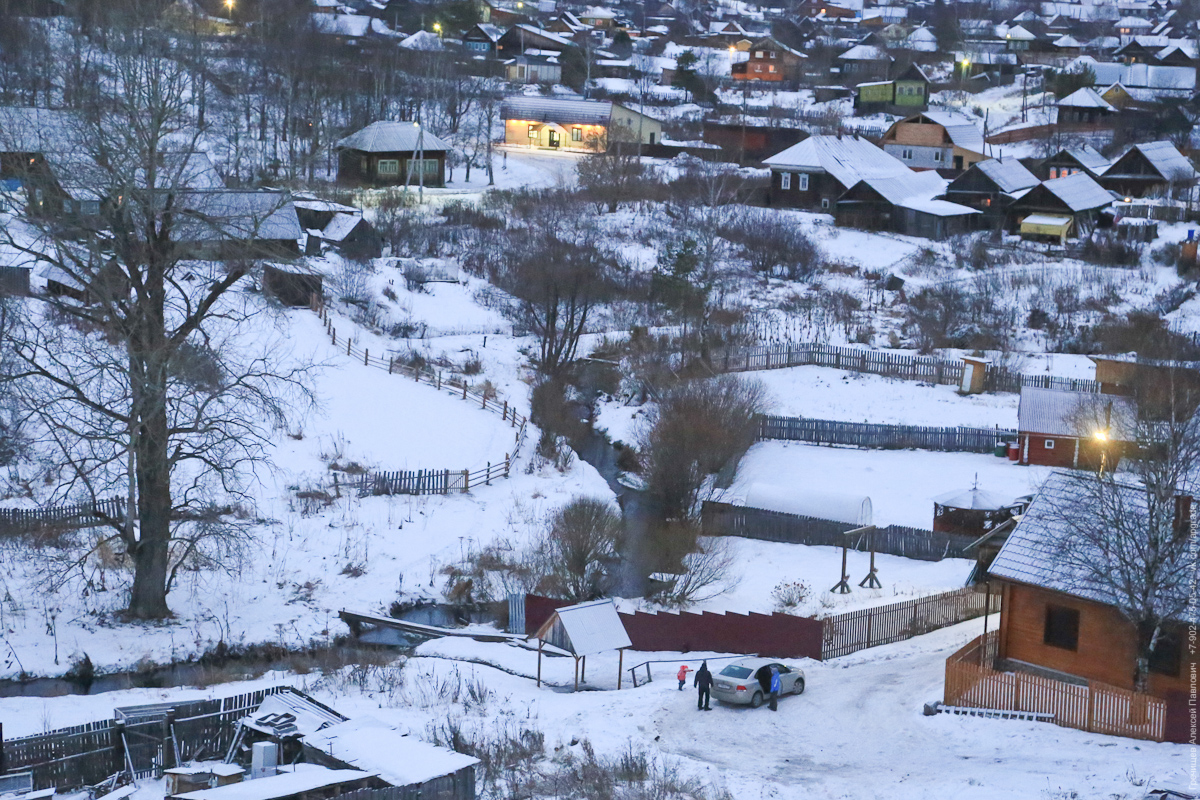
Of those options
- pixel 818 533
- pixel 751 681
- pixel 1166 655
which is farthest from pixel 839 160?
pixel 751 681

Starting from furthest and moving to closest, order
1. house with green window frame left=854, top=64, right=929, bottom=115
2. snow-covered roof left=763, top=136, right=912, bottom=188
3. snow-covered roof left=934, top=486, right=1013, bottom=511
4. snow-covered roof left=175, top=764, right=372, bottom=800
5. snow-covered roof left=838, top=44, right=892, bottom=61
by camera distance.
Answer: snow-covered roof left=838, top=44, right=892, bottom=61 < house with green window frame left=854, top=64, right=929, bottom=115 < snow-covered roof left=763, top=136, right=912, bottom=188 < snow-covered roof left=934, top=486, right=1013, bottom=511 < snow-covered roof left=175, top=764, right=372, bottom=800

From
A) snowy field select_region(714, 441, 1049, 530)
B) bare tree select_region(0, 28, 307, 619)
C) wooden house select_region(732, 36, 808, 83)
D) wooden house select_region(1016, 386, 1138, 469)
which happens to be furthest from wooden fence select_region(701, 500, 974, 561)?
wooden house select_region(732, 36, 808, 83)

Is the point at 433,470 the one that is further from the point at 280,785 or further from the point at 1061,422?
the point at 280,785

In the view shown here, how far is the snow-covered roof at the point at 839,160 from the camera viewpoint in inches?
2368

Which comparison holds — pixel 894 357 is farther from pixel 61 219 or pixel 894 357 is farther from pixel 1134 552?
pixel 61 219

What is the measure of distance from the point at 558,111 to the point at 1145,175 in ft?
97.3

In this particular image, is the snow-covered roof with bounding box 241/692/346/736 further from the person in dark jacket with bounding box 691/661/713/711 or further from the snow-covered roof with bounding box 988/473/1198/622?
the snow-covered roof with bounding box 988/473/1198/622

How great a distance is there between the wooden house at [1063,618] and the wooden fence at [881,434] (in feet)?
45.2

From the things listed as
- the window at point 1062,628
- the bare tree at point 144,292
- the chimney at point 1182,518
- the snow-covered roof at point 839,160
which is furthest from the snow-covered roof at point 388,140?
the chimney at point 1182,518

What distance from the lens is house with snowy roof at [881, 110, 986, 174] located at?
69625 mm

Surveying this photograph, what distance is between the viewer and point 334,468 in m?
30.9

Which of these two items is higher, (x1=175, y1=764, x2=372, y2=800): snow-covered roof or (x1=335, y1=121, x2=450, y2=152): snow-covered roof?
(x1=335, y1=121, x2=450, y2=152): snow-covered roof

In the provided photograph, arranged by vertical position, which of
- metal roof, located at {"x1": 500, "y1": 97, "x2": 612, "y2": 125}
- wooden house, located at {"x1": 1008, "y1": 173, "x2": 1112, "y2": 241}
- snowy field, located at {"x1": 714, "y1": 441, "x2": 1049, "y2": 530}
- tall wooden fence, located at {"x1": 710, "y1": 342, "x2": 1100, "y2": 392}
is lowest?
snowy field, located at {"x1": 714, "y1": 441, "x2": 1049, "y2": 530}

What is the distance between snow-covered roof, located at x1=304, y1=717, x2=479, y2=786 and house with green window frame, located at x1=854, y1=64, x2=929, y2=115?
74258mm
